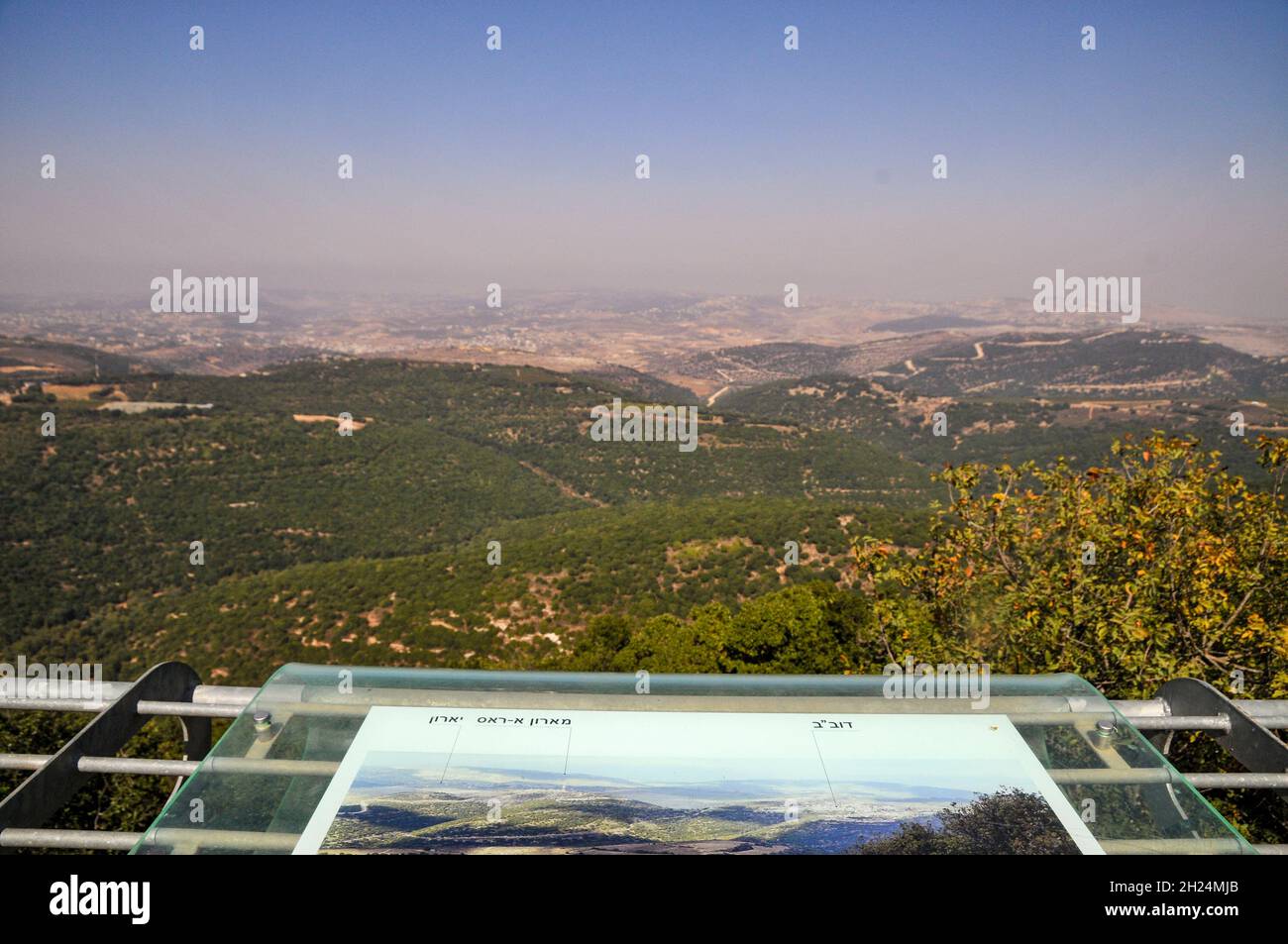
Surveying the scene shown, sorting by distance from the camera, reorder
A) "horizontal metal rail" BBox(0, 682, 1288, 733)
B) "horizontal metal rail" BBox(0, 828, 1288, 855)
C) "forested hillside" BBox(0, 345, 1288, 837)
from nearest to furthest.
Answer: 1. "horizontal metal rail" BBox(0, 828, 1288, 855)
2. "horizontal metal rail" BBox(0, 682, 1288, 733)
3. "forested hillside" BBox(0, 345, 1288, 837)

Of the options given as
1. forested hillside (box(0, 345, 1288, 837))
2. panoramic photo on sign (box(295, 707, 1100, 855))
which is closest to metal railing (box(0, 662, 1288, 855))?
panoramic photo on sign (box(295, 707, 1100, 855))

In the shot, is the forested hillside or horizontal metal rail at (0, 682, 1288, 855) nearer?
horizontal metal rail at (0, 682, 1288, 855)

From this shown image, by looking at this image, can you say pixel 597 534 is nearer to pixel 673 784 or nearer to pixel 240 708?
pixel 240 708

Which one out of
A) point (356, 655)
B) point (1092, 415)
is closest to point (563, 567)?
point (356, 655)

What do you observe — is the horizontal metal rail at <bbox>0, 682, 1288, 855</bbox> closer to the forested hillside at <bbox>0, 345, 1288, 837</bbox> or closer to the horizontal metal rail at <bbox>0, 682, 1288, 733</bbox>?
the horizontal metal rail at <bbox>0, 682, 1288, 733</bbox>

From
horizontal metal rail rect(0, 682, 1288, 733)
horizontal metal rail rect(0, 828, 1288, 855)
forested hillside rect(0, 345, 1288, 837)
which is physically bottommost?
forested hillside rect(0, 345, 1288, 837)

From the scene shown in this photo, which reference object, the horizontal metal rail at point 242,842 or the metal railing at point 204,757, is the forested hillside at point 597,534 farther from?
the horizontal metal rail at point 242,842

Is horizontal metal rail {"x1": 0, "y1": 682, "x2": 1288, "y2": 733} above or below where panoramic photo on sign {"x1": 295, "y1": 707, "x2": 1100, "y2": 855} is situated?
above

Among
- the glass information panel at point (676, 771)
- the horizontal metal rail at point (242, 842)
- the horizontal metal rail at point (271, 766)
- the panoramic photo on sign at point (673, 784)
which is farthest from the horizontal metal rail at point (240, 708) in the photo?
the horizontal metal rail at point (242, 842)

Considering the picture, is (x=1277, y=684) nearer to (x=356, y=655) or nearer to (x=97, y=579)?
(x=356, y=655)
